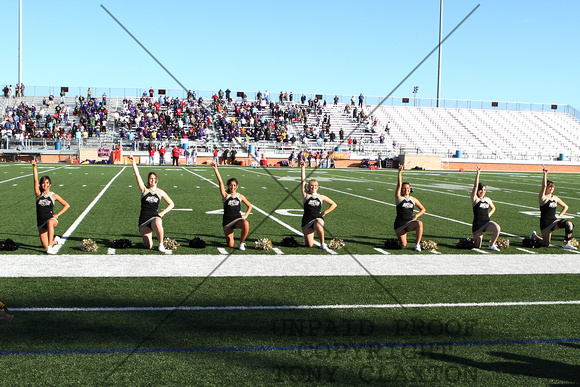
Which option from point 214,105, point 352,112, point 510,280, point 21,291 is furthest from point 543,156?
point 21,291

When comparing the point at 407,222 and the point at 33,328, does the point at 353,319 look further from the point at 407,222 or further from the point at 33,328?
the point at 407,222

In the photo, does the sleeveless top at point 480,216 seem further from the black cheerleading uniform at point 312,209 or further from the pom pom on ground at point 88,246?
the pom pom on ground at point 88,246

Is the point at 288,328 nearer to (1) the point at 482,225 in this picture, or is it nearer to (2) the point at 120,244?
(2) the point at 120,244

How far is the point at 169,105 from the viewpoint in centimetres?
5628

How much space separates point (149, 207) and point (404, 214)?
167 inches

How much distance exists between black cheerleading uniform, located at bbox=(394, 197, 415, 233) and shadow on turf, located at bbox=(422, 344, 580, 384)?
5376mm

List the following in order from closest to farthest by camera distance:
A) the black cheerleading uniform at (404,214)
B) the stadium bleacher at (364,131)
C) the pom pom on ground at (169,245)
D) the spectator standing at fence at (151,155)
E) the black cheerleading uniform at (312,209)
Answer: the pom pom on ground at (169,245)
the black cheerleading uniform at (312,209)
the black cheerleading uniform at (404,214)
the spectator standing at fence at (151,155)
the stadium bleacher at (364,131)

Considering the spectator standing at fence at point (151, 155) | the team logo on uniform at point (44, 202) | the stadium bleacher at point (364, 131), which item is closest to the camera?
the team logo on uniform at point (44, 202)

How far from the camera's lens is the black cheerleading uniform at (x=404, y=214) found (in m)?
10.1

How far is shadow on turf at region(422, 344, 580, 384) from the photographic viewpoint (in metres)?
4.33

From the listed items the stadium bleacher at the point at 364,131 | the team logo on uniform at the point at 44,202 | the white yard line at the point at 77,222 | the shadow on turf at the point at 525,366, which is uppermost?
the stadium bleacher at the point at 364,131

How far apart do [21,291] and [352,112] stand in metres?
57.6

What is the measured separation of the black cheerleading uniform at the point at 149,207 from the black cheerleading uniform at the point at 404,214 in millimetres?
4022

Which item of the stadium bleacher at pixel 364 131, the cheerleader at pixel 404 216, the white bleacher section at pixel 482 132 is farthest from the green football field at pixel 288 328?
the white bleacher section at pixel 482 132
